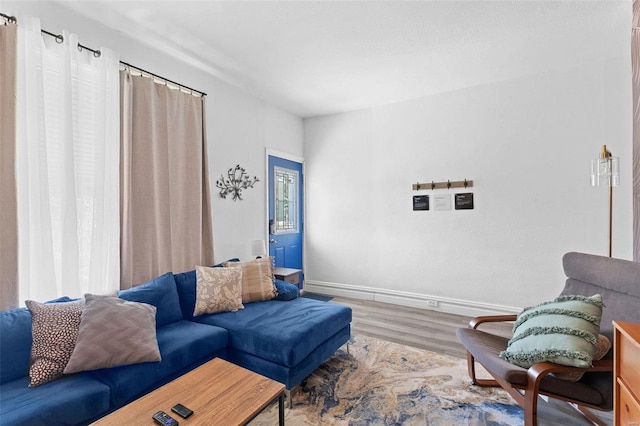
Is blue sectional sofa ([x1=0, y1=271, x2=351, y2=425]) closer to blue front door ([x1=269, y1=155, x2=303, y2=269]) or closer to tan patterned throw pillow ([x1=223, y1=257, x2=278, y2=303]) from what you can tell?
tan patterned throw pillow ([x1=223, y1=257, x2=278, y2=303])

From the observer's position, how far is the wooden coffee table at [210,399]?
1281 mm

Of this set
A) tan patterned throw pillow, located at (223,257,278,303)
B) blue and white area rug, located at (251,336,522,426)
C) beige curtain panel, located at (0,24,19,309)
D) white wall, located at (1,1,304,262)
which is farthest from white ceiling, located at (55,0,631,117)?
blue and white area rug, located at (251,336,522,426)

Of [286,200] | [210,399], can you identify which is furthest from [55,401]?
[286,200]

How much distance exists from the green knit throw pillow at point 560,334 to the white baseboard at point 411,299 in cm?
182

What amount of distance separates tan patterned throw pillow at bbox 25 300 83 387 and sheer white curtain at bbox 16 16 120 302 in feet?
1.28

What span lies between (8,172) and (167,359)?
1535 mm

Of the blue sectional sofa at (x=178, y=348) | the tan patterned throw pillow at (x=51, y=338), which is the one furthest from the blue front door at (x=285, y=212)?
the tan patterned throw pillow at (x=51, y=338)

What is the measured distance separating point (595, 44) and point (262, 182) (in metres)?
3.80

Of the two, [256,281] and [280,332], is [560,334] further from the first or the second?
[256,281]

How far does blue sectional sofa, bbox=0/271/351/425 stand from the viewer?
1.45m

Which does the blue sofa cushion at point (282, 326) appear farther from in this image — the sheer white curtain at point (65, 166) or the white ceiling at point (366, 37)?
the white ceiling at point (366, 37)

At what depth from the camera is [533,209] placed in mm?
3389

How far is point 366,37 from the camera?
2.60m

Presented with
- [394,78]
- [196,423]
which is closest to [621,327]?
[196,423]
